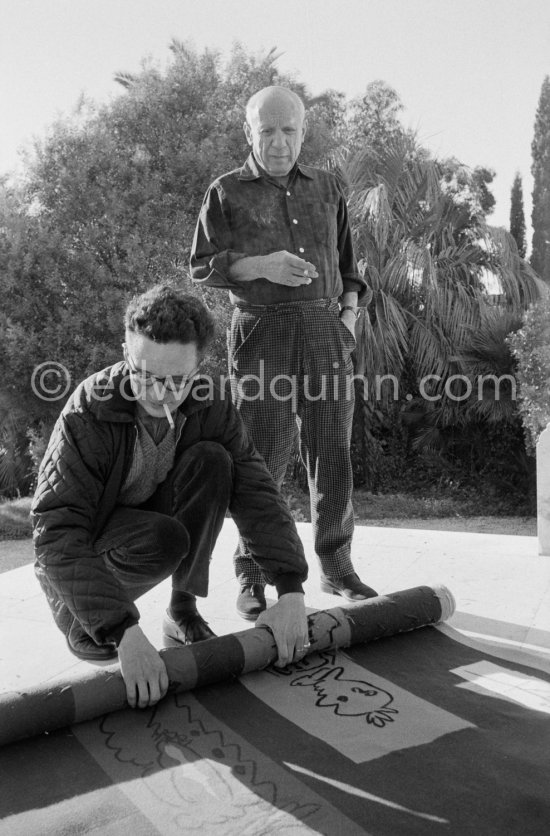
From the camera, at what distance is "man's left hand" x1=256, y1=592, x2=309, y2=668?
185cm

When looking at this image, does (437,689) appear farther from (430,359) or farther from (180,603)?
(430,359)

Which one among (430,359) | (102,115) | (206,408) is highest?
(102,115)

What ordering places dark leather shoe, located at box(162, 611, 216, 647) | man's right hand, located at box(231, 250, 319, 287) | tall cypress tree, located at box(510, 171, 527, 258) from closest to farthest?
dark leather shoe, located at box(162, 611, 216, 647), man's right hand, located at box(231, 250, 319, 287), tall cypress tree, located at box(510, 171, 527, 258)

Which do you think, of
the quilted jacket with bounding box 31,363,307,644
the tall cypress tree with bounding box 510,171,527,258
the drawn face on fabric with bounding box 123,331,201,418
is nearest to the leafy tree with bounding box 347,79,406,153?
the tall cypress tree with bounding box 510,171,527,258

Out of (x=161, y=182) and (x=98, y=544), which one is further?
(x=161, y=182)

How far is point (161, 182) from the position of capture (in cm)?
778

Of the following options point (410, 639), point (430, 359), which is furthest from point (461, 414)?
point (410, 639)

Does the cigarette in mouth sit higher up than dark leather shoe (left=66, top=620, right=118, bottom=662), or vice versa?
the cigarette in mouth

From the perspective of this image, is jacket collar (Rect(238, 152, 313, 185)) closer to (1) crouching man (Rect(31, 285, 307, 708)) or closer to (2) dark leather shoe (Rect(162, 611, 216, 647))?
(1) crouching man (Rect(31, 285, 307, 708))

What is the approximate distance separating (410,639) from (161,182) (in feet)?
21.5

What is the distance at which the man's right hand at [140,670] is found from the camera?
5.25 ft

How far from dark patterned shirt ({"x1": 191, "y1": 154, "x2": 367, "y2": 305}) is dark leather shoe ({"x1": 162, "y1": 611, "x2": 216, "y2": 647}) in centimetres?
105

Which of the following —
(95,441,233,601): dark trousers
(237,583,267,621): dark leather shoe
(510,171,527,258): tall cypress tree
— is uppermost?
(510,171,527,258): tall cypress tree

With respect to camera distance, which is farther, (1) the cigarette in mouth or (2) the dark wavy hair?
(1) the cigarette in mouth
